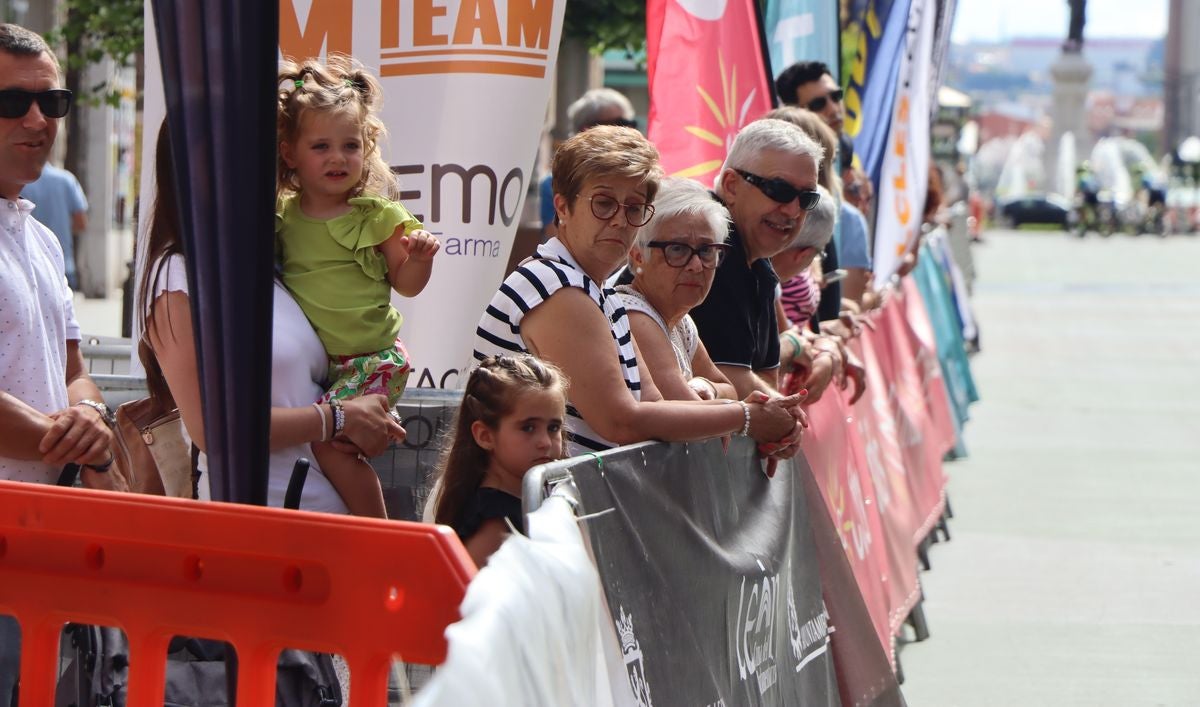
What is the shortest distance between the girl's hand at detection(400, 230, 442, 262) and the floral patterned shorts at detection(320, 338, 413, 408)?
0.22 m

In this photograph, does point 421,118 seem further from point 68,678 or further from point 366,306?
point 68,678

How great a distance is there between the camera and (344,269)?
3.85 metres

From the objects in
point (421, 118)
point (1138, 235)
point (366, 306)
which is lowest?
point (1138, 235)

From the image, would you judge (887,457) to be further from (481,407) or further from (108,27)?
(108,27)

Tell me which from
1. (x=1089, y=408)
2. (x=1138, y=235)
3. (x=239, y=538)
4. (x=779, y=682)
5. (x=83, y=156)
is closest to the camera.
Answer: (x=239, y=538)

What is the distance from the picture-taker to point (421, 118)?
17.3 ft

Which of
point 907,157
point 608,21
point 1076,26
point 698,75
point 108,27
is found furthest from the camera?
point 1076,26

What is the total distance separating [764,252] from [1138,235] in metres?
53.1

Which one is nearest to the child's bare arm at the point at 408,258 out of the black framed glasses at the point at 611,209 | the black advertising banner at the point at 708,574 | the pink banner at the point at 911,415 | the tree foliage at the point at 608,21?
the black framed glasses at the point at 611,209

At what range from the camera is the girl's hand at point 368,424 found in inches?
148

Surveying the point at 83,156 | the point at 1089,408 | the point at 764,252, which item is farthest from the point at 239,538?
the point at 83,156

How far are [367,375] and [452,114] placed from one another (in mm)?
1614

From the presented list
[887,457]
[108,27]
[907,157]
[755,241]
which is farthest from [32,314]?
[108,27]

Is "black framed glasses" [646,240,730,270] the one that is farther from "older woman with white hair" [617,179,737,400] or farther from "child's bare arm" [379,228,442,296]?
"child's bare arm" [379,228,442,296]
